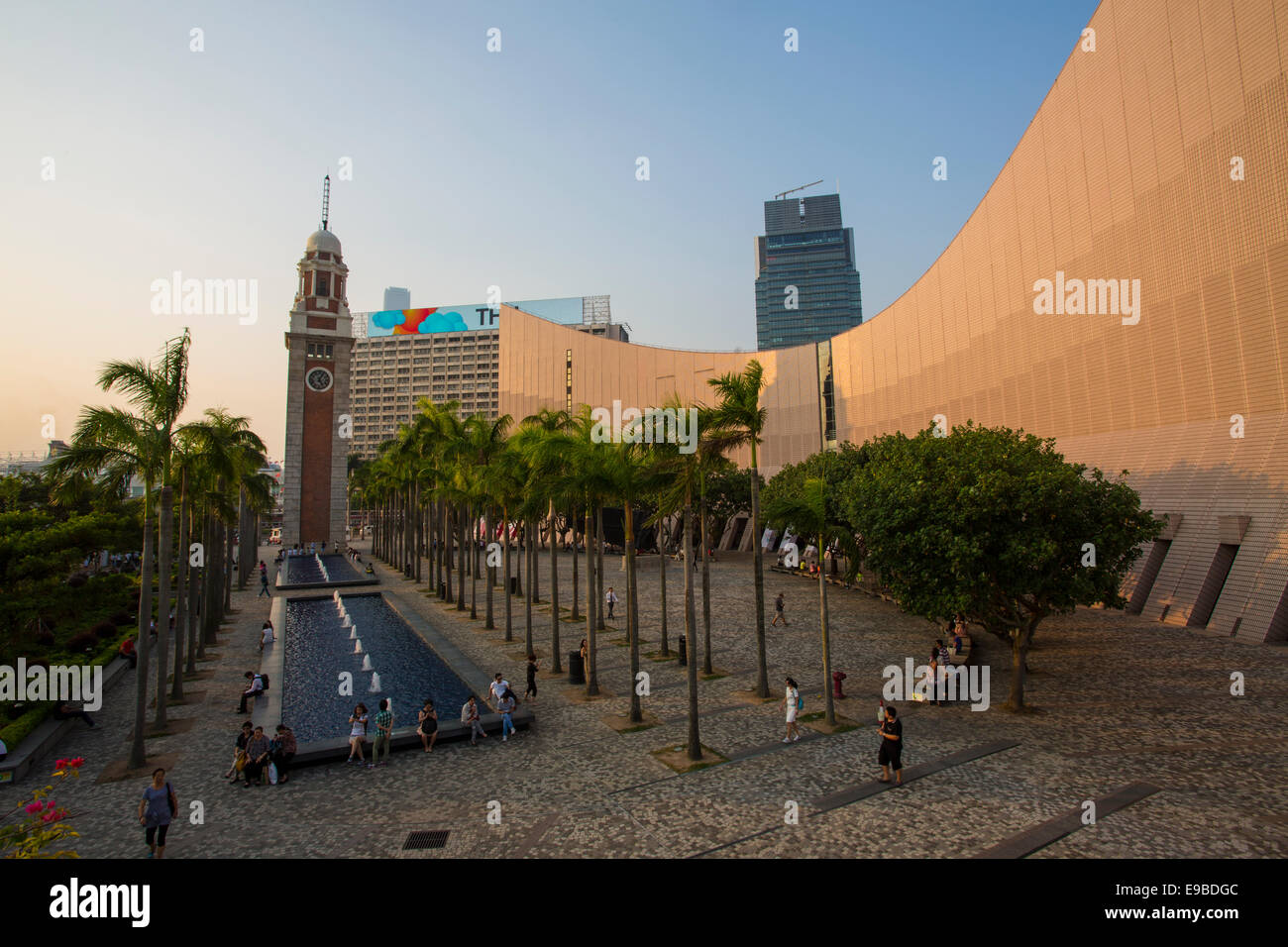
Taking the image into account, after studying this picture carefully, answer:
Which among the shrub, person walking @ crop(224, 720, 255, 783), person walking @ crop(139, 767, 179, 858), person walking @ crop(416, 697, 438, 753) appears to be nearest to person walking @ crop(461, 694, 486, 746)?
person walking @ crop(416, 697, 438, 753)

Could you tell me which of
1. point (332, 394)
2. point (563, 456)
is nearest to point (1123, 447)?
point (563, 456)

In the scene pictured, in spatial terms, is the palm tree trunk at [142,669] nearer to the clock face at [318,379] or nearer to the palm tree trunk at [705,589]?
the palm tree trunk at [705,589]

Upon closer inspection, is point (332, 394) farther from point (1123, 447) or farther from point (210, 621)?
point (1123, 447)

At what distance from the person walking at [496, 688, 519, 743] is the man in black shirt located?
7965 mm

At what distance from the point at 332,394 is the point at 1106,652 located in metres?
69.9

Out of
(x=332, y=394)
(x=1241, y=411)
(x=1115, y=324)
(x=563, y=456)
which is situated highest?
(x=332, y=394)

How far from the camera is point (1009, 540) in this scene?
14180 mm

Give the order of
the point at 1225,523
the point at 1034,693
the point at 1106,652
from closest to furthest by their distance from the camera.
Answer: the point at 1034,693
the point at 1106,652
the point at 1225,523

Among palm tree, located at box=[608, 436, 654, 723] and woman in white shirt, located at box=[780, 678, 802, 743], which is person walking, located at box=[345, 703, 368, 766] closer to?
palm tree, located at box=[608, 436, 654, 723]

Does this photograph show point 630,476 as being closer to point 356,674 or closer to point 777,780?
point 777,780

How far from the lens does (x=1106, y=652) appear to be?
1992 centimetres

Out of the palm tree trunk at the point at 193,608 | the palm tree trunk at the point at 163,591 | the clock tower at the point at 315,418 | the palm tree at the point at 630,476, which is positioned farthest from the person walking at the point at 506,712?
the clock tower at the point at 315,418

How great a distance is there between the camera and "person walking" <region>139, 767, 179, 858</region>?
9.29 m

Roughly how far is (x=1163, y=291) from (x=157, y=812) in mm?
35167
